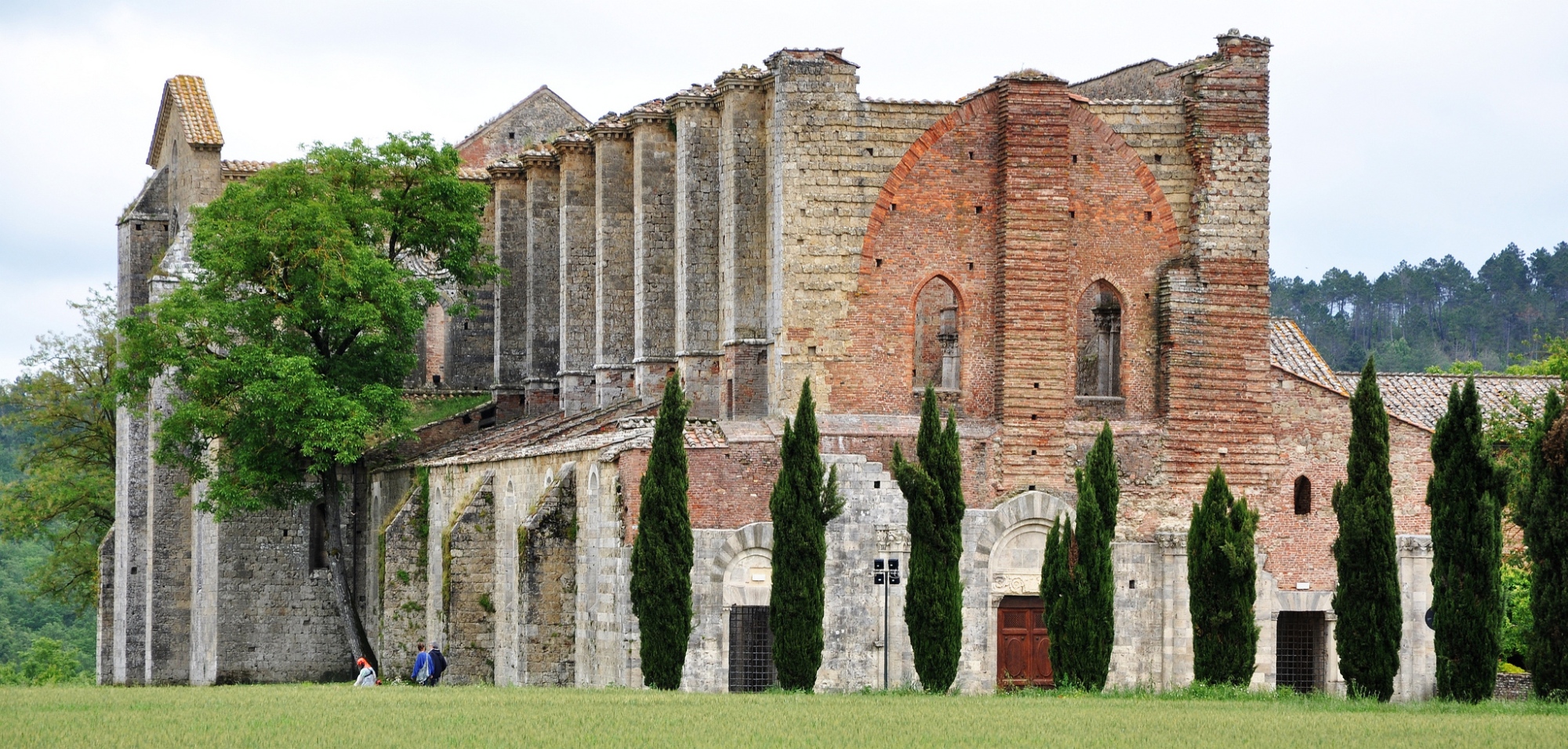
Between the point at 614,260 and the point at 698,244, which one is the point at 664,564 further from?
the point at 614,260

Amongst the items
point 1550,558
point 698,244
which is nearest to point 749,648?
point 698,244

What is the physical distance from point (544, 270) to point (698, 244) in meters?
9.99

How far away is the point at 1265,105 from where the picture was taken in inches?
1527

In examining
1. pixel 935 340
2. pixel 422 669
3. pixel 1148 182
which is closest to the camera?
pixel 1148 182

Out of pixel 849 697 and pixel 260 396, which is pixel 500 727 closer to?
pixel 849 697

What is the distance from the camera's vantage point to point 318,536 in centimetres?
4881

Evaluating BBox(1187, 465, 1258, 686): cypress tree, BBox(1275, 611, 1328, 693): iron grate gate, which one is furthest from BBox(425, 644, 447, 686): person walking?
BBox(1275, 611, 1328, 693): iron grate gate

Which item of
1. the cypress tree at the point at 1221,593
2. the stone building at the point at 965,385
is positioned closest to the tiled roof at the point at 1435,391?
the stone building at the point at 965,385

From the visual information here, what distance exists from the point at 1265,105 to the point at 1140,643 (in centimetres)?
956

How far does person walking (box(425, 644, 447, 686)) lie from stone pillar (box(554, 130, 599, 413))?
363 inches

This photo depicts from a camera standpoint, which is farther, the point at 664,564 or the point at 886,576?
the point at 886,576

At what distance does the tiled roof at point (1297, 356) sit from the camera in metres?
42.2

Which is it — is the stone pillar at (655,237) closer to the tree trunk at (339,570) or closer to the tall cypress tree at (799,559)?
the tree trunk at (339,570)

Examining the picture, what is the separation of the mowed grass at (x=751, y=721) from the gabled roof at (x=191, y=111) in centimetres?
1990
